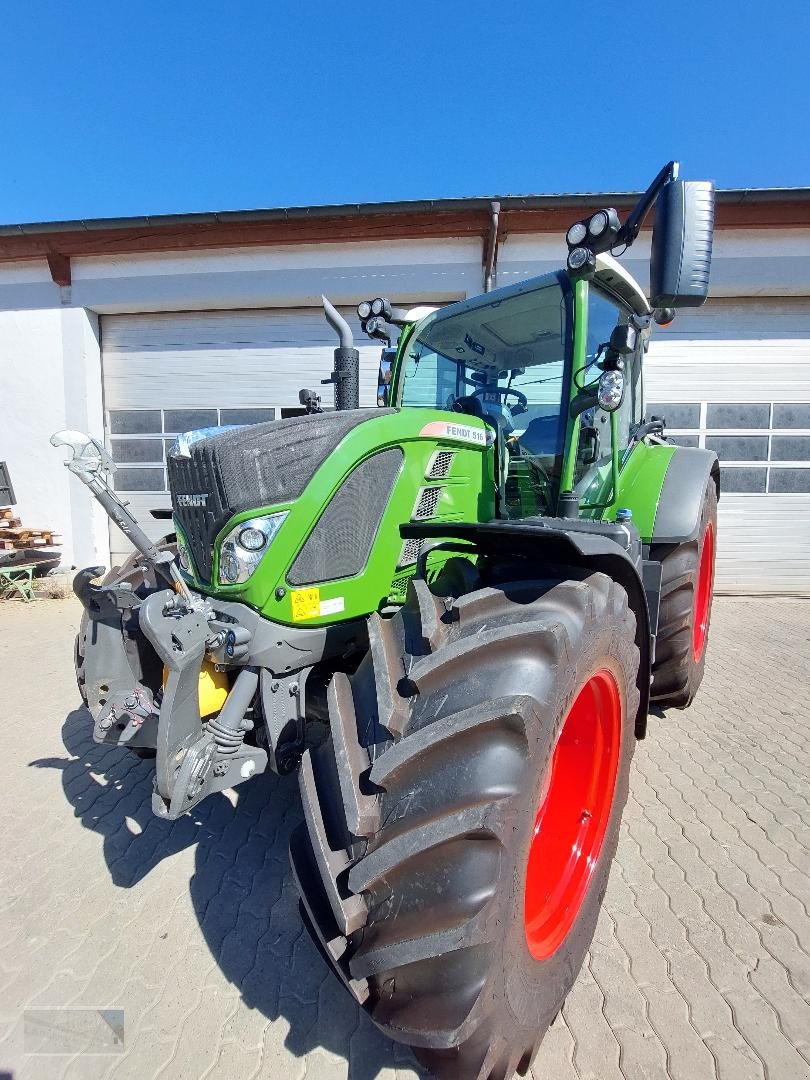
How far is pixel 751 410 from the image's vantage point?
6.99 meters

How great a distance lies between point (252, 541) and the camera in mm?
1777

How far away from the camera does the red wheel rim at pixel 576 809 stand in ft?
Answer: 5.50

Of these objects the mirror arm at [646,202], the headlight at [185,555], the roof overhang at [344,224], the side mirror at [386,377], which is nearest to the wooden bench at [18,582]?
the roof overhang at [344,224]

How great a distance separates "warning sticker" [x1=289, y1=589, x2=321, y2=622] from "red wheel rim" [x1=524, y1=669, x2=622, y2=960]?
2.70ft

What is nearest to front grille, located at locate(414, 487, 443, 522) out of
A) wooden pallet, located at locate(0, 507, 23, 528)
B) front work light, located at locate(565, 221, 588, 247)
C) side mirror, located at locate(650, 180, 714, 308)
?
side mirror, located at locate(650, 180, 714, 308)

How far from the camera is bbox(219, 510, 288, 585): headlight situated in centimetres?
178

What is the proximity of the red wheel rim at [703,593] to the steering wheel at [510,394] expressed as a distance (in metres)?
1.71

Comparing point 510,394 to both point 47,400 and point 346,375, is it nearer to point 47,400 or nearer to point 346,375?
point 346,375

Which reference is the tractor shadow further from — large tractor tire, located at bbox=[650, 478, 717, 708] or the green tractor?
large tractor tire, located at bbox=[650, 478, 717, 708]

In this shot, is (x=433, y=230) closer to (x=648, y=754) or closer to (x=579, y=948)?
(x=648, y=754)

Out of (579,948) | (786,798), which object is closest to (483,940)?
(579,948)

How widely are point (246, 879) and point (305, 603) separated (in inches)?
42.7

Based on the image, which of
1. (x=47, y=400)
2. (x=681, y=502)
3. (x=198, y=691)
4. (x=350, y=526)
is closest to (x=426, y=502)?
(x=350, y=526)

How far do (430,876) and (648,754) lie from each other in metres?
2.25
